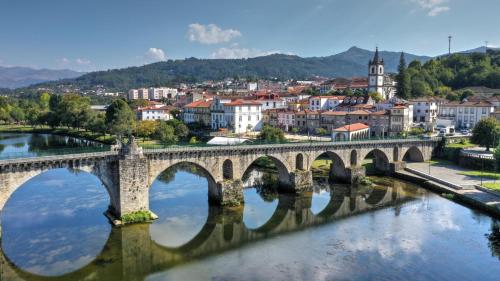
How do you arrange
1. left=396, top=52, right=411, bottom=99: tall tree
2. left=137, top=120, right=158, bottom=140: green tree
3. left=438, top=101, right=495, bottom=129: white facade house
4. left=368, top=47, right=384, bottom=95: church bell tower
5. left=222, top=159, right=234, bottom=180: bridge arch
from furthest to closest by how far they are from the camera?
left=368, top=47, right=384, bottom=95: church bell tower → left=396, top=52, right=411, bottom=99: tall tree → left=137, top=120, right=158, bottom=140: green tree → left=438, top=101, right=495, bottom=129: white facade house → left=222, top=159, right=234, bottom=180: bridge arch

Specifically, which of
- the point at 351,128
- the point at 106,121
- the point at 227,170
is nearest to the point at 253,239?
the point at 227,170

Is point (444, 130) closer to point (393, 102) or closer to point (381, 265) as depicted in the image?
point (393, 102)

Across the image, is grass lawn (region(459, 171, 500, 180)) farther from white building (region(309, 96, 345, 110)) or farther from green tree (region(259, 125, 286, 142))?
white building (region(309, 96, 345, 110))

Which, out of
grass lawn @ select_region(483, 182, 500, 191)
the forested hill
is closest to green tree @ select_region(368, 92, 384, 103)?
the forested hill

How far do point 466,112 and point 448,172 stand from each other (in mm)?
34925

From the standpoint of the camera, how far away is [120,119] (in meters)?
78.8

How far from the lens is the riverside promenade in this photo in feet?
124

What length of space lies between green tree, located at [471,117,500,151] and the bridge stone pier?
10044mm

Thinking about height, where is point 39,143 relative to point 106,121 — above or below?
below

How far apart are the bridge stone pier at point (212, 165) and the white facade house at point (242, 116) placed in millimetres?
33463

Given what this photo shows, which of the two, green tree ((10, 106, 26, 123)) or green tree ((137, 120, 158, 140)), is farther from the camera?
green tree ((10, 106, 26, 123))

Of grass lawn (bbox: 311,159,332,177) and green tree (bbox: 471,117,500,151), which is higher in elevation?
green tree (bbox: 471,117,500,151)

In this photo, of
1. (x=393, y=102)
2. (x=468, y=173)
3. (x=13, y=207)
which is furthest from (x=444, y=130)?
(x=13, y=207)

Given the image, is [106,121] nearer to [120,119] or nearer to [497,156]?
[120,119]
